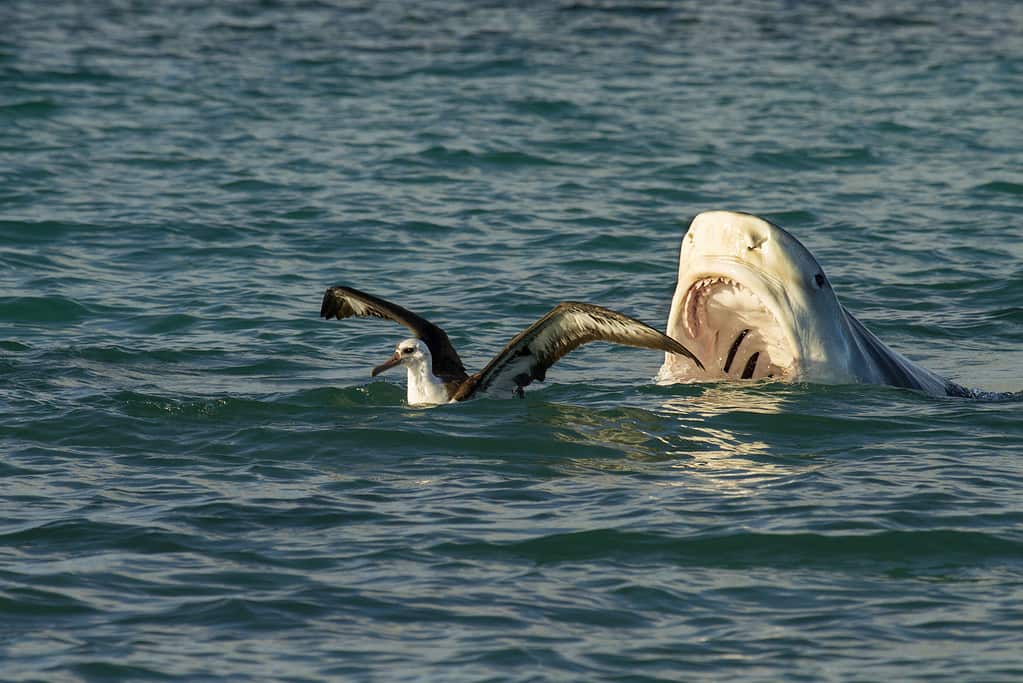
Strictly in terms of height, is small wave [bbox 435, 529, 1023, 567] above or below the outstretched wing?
below

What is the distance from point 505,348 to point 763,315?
1481mm

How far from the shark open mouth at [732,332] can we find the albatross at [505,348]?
0.23 meters

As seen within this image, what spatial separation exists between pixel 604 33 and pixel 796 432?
20.5m

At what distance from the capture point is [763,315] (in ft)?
31.7

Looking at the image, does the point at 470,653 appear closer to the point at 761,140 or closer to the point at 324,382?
the point at 324,382

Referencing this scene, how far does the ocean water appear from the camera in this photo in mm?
7016

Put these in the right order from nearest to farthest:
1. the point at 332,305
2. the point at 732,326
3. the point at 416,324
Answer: the point at 732,326 < the point at 416,324 < the point at 332,305

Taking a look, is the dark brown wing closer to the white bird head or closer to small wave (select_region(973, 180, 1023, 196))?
the white bird head

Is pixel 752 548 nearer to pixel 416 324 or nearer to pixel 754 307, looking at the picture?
pixel 754 307

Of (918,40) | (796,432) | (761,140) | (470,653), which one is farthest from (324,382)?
(918,40)

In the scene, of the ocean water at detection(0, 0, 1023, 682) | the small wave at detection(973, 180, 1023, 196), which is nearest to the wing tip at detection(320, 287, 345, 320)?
the ocean water at detection(0, 0, 1023, 682)

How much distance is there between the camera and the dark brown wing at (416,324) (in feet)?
37.2

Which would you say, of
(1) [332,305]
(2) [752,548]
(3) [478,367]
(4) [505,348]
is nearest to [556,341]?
(4) [505,348]

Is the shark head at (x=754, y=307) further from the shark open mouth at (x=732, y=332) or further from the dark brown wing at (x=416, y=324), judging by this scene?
the dark brown wing at (x=416, y=324)
